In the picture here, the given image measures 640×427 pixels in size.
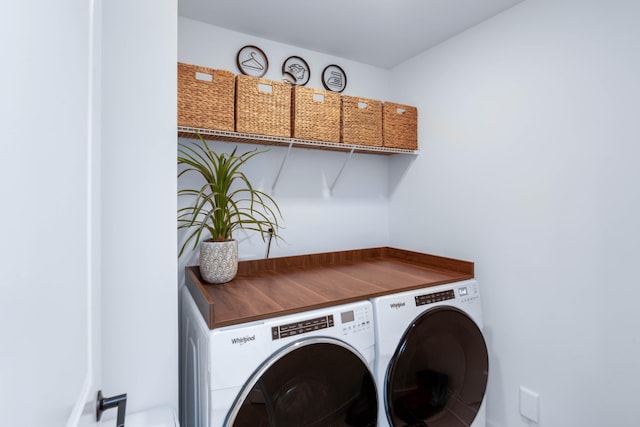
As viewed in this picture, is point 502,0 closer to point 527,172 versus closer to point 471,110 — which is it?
point 471,110

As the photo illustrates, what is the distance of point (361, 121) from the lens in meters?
2.00

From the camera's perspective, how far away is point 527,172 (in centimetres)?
168

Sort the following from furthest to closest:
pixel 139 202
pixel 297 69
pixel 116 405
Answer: pixel 297 69, pixel 139 202, pixel 116 405

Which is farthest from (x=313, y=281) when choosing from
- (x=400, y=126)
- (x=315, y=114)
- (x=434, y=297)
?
(x=400, y=126)

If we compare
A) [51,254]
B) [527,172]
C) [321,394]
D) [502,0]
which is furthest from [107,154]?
[502,0]

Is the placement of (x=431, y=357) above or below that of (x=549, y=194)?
below

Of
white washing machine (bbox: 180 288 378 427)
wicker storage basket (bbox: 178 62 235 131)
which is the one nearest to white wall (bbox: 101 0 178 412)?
white washing machine (bbox: 180 288 378 427)

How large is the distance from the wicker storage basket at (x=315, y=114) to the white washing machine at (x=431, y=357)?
1.02 meters

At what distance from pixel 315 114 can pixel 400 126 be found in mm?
703

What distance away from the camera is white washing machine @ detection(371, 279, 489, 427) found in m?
1.35

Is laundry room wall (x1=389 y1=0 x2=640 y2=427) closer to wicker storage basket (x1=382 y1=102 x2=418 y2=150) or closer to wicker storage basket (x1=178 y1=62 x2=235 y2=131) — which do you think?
wicker storage basket (x1=382 y1=102 x2=418 y2=150)

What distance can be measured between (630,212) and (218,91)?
197 cm

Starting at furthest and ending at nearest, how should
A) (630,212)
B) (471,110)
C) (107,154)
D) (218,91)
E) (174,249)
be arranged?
(471,110), (218,91), (630,212), (174,249), (107,154)

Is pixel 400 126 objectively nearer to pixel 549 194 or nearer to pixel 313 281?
pixel 549 194
